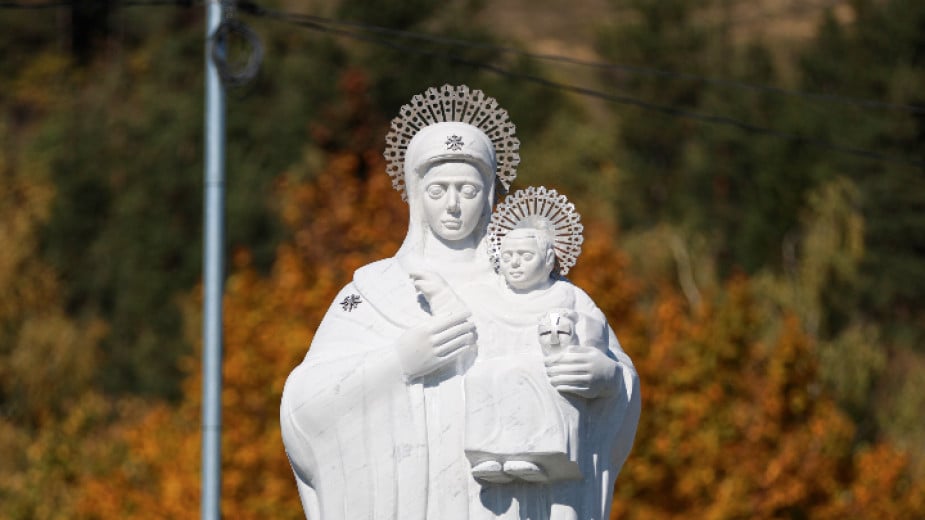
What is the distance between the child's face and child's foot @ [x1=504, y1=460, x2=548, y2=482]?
1.00m

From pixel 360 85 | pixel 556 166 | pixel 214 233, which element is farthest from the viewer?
pixel 556 166

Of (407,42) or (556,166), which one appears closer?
(407,42)

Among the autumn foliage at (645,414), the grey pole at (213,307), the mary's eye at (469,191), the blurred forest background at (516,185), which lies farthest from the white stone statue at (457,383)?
the autumn foliage at (645,414)

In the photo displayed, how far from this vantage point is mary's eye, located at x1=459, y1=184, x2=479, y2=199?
12633mm

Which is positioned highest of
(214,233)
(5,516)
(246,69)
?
(246,69)

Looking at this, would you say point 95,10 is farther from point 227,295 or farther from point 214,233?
point 214,233

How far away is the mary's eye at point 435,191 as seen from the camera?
12633 mm

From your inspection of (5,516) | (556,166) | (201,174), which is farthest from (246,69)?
(201,174)

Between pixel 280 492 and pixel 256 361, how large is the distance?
10.5 feet

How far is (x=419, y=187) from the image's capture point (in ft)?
41.8

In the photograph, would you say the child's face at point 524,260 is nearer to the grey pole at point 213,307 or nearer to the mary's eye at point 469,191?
the mary's eye at point 469,191

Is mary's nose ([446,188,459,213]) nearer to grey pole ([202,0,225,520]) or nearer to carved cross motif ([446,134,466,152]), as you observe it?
carved cross motif ([446,134,466,152])

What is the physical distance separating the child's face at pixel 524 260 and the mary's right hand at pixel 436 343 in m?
Result: 0.33

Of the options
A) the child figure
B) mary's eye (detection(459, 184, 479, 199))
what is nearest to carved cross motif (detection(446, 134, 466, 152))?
mary's eye (detection(459, 184, 479, 199))
